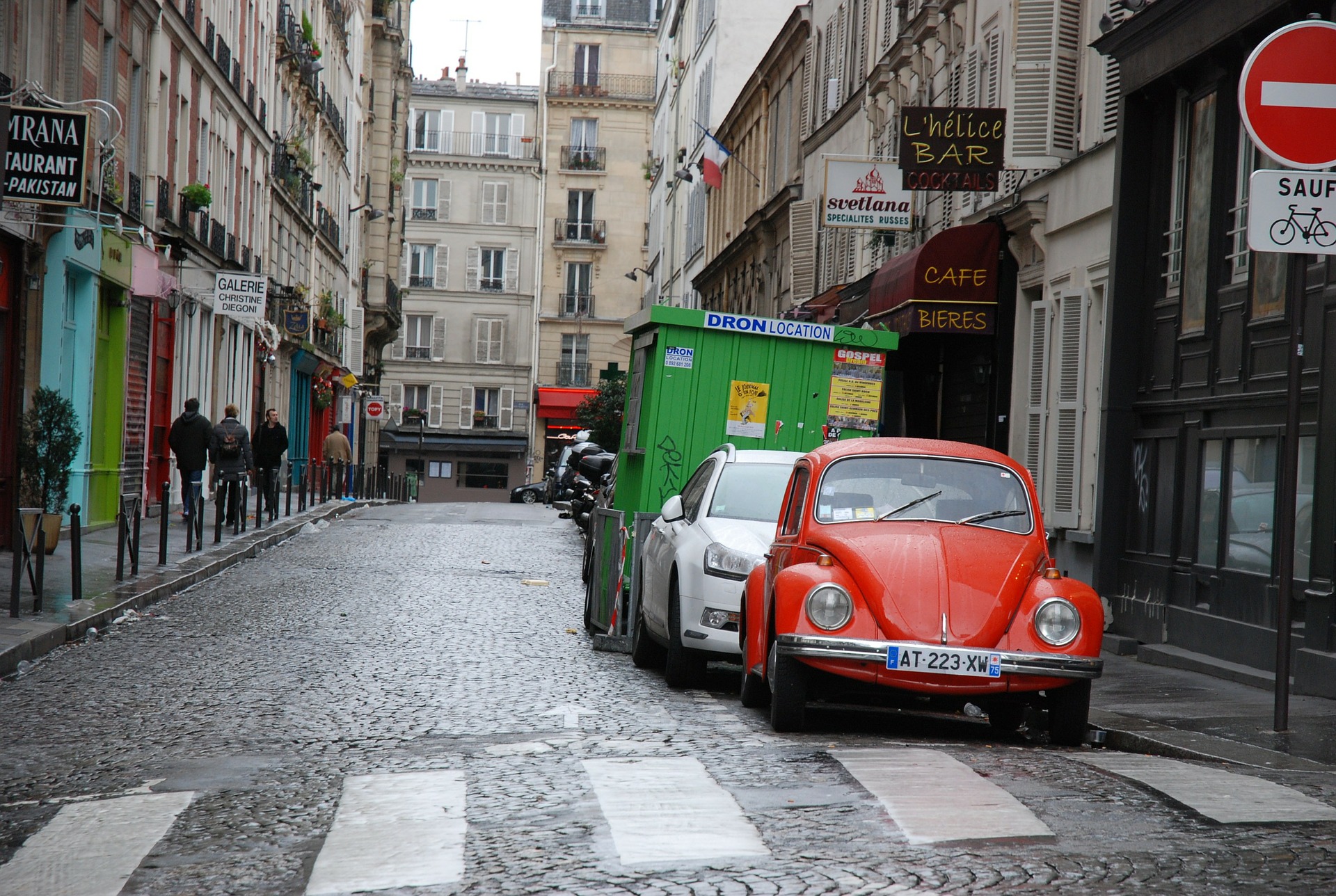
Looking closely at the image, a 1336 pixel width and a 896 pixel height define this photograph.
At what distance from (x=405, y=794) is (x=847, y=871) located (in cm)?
210

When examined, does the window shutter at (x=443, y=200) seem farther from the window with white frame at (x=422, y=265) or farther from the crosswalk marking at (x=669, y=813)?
the crosswalk marking at (x=669, y=813)

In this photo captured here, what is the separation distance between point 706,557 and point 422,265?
238 feet

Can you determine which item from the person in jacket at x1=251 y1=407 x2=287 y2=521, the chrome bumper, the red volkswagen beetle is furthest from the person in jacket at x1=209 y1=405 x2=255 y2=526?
the chrome bumper

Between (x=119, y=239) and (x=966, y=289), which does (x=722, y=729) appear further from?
(x=119, y=239)

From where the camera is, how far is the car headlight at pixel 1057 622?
8.58 m

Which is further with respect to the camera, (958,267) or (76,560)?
(958,267)

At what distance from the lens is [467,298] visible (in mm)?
81188

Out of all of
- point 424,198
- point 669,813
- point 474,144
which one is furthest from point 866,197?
point 474,144

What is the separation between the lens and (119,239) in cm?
2433

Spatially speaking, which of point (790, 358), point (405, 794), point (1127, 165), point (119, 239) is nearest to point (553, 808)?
point (405, 794)

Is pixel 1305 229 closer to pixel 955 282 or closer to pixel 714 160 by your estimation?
pixel 955 282

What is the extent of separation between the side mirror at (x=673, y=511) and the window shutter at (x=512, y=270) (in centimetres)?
7030

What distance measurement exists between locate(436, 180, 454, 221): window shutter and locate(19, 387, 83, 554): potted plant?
218 feet

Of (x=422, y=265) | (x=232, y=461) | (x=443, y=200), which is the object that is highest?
(x=443, y=200)
